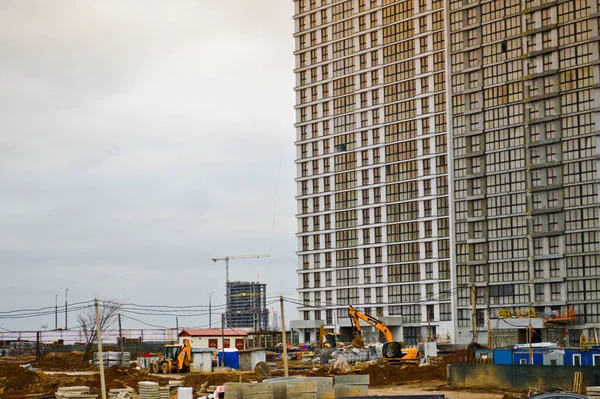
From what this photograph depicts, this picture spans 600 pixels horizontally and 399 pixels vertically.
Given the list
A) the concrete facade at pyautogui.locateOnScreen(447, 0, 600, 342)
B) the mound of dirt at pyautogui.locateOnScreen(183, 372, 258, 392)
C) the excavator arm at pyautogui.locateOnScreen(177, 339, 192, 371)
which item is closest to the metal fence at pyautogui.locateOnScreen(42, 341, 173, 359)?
the concrete facade at pyautogui.locateOnScreen(447, 0, 600, 342)

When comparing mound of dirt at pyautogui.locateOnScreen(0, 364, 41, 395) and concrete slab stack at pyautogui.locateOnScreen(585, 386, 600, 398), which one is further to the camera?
mound of dirt at pyautogui.locateOnScreen(0, 364, 41, 395)

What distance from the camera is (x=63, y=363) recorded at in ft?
367

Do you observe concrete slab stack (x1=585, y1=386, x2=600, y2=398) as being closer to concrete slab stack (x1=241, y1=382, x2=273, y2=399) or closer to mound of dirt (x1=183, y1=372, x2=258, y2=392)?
concrete slab stack (x1=241, y1=382, x2=273, y2=399)

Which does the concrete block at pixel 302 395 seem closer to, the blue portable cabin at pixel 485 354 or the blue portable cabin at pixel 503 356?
the blue portable cabin at pixel 503 356

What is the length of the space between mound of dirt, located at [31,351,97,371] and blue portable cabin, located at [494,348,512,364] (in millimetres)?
55501

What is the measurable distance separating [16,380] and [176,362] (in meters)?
18.4

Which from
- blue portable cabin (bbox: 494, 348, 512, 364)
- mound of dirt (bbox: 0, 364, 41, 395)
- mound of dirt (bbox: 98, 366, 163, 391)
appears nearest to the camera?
blue portable cabin (bbox: 494, 348, 512, 364)

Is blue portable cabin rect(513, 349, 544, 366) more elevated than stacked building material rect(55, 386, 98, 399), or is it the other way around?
blue portable cabin rect(513, 349, 544, 366)

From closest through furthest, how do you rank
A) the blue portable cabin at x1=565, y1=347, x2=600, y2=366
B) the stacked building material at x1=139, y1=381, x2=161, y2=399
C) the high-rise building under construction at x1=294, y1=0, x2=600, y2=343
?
the stacked building material at x1=139, y1=381, x2=161, y2=399
the blue portable cabin at x1=565, y1=347, x2=600, y2=366
the high-rise building under construction at x1=294, y1=0, x2=600, y2=343

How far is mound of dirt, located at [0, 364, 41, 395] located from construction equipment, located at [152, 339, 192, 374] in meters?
13.4

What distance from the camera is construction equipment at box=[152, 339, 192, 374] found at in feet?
284

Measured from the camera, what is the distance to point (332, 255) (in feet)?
527

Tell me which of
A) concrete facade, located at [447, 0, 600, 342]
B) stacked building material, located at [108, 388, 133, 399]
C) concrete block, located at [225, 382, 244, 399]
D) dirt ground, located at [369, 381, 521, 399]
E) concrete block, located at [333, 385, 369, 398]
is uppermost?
concrete facade, located at [447, 0, 600, 342]

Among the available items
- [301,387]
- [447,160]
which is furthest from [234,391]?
[447,160]
